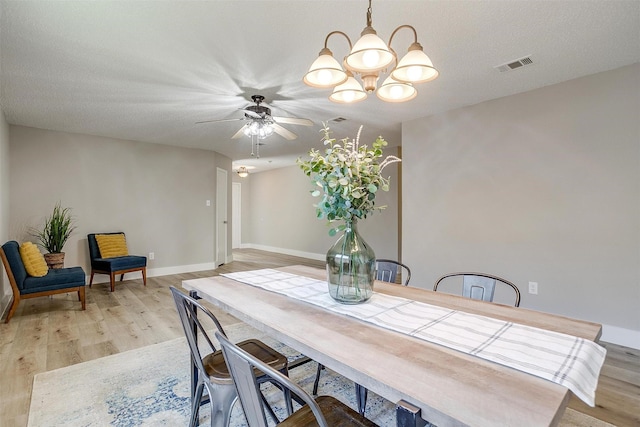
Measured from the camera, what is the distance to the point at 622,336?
8.79 feet

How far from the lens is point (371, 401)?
1.90 m

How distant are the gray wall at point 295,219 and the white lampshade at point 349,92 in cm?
401

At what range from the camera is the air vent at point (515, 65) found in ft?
8.27

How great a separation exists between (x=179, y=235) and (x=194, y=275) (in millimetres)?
837

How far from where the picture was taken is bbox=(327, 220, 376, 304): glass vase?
1426 millimetres

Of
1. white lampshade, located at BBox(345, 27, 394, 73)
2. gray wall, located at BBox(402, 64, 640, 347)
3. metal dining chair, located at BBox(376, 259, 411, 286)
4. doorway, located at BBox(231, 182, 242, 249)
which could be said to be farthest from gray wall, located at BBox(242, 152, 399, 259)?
white lampshade, located at BBox(345, 27, 394, 73)

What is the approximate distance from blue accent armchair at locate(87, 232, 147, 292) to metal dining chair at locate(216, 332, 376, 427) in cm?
424

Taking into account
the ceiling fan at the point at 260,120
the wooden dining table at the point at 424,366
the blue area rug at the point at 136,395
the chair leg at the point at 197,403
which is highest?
the ceiling fan at the point at 260,120

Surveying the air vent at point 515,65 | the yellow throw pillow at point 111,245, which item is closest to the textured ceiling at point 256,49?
the air vent at point 515,65

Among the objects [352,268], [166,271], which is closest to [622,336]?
[352,268]

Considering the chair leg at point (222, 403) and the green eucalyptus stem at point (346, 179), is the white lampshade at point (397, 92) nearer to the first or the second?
the green eucalyptus stem at point (346, 179)

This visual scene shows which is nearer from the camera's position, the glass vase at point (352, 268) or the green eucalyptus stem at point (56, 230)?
the glass vase at point (352, 268)

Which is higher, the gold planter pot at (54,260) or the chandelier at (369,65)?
the chandelier at (369,65)

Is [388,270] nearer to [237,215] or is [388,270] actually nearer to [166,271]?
[166,271]
